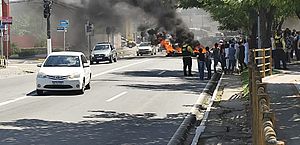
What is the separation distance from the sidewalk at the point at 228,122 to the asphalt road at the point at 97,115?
746 millimetres

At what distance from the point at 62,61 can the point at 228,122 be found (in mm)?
8385

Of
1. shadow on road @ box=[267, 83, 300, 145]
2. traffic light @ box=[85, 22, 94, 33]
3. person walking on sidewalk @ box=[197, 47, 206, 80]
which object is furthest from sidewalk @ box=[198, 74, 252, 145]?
traffic light @ box=[85, 22, 94, 33]

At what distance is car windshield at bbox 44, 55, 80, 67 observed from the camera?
63.9 ft

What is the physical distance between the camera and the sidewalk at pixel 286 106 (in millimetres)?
9797

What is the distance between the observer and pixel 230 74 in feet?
95.1

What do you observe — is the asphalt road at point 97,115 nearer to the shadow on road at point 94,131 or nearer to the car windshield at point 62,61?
the shadow on road at point 94,131

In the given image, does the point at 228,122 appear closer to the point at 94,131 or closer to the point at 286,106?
the point at 286,106

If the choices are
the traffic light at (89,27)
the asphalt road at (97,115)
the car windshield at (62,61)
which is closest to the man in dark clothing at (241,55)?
the asphalt road at (97,115)

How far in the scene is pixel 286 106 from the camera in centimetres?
1377

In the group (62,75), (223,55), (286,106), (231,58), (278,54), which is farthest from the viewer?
(223,55)

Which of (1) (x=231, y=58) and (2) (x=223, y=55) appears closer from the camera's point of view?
(1) (x=231, y=58)

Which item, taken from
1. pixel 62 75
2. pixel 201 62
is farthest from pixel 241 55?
pixel 62 75

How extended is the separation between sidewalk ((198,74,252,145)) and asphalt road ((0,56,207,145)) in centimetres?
75

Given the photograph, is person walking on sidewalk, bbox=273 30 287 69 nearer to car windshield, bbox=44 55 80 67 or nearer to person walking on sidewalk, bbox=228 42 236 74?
person walking on sidewalk, bbox=228 42 236 74
